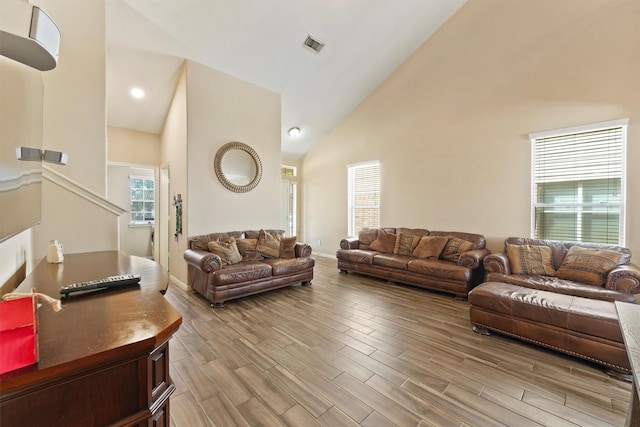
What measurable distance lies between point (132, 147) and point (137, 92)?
1259 mm

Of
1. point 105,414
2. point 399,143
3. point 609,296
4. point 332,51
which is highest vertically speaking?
point 332,51

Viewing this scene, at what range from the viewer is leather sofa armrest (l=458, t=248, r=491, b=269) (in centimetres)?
364

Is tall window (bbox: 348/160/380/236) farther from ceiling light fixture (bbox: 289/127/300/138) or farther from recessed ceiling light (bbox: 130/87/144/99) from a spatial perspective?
recessed ceiling light (bbox: 130/87/144/99)

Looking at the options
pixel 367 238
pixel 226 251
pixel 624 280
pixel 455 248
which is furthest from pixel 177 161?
pixel 624 280

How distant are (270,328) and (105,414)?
7.14 feet

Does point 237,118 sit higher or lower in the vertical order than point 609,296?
higher

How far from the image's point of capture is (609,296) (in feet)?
8.44

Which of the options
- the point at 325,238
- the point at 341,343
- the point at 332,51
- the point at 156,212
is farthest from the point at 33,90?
the point at 325,238

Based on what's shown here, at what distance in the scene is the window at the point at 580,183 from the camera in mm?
3242

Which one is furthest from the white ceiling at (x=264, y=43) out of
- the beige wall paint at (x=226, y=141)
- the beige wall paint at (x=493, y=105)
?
the beige wall paint at (x=493, y=105)

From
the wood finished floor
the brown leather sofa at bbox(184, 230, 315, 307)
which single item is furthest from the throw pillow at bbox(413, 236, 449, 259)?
the brown leather sofa at bbox(184, 230, 315, 307)

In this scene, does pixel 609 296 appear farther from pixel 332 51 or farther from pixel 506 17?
pixel 332 51

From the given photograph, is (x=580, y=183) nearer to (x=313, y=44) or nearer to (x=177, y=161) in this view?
(x=313, y=44)

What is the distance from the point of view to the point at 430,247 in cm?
431
